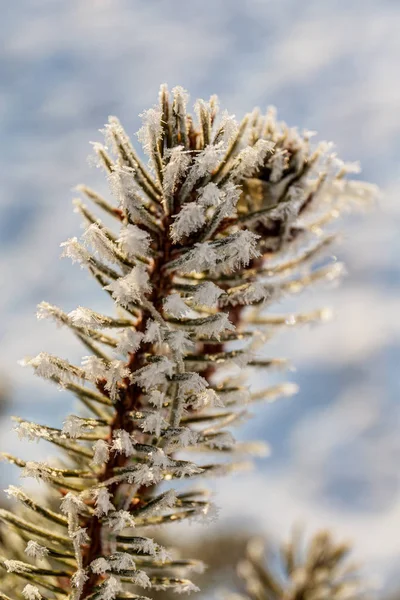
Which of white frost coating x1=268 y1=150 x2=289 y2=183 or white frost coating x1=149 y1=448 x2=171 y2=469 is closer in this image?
white frost coating x1=149 y1=448 x2=171 y2=469

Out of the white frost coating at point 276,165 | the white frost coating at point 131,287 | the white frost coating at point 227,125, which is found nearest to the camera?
the white frost coating at point 131,287

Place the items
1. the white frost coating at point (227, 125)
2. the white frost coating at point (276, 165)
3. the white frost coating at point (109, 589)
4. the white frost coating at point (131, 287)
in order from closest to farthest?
the white frost coating at point (109, 589), the white frost coating at point (131, 287), the white frost coating at point (227, 125), the white frost coating at point (276, 165)

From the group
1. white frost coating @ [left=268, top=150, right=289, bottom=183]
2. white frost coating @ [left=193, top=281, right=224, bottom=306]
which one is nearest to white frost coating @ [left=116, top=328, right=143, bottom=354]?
white frost coating @ [left=193, top=281, right=224, bottom=306]

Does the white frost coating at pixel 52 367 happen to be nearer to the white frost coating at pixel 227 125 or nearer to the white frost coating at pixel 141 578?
the white frost coating at pixel 141 578

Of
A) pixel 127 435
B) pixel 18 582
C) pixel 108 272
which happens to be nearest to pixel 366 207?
pixel 108 272

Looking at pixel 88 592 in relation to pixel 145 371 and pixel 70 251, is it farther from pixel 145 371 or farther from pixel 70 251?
pixel 70 251

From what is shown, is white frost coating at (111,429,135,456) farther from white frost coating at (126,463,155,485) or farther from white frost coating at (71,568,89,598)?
white frost coating at (71,568,89,598)

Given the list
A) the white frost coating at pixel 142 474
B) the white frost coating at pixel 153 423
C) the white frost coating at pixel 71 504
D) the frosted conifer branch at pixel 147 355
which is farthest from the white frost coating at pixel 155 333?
the white frost coating at pixel 71 504
